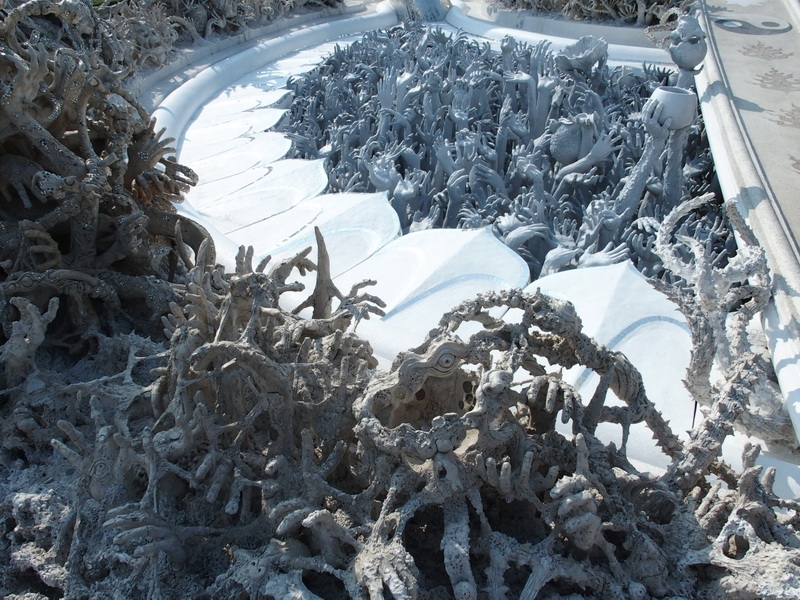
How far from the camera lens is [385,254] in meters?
6.24

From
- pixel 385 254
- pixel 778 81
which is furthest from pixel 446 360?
pixel 778 81

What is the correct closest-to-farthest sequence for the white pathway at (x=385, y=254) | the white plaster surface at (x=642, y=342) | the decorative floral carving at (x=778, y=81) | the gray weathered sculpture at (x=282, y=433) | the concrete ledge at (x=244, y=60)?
1. the gray weathered sculpture at (x=282, y=433)
2. the white plaster surface at (x=642, y=342)
3. the white pathway at (x=385, y=254)
4. the decorative floral carving at (x=778, y=81)
5. the concrete ledge at (x=244, y=60)

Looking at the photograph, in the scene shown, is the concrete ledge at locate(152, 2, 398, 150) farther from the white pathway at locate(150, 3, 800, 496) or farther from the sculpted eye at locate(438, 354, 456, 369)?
the sculpted eye at locate(438, 354, 456, 369)

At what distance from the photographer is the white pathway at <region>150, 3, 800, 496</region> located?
15.0ft

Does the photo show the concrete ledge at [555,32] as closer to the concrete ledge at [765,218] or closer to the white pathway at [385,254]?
the concrete ledge at [765,218]

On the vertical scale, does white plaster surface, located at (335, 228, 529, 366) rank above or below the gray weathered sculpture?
below

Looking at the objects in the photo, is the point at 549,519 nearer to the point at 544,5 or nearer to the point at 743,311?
the point at 743,311

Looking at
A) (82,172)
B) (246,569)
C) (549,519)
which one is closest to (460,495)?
(549,519)

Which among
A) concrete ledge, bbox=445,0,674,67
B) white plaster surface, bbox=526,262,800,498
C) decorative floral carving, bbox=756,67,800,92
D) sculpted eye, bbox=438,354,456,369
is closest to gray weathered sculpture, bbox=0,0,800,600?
sculpted eye, bbox=438,354,456,369

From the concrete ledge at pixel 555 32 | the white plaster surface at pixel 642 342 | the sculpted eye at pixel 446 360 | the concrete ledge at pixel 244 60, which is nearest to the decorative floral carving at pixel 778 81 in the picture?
the concrete ledge at pixel 555 32

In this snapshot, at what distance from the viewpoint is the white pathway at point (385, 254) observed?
15.0ft

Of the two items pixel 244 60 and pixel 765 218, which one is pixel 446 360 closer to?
pixel 765 218

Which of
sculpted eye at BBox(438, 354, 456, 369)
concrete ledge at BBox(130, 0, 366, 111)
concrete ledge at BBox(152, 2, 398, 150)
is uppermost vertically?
Answer: concrete ledge at BBox(130, 0, 366, 111)

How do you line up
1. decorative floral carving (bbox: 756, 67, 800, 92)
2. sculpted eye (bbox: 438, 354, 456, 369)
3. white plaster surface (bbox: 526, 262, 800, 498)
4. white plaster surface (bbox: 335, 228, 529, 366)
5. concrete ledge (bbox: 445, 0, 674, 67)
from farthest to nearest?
concrete ledge (bbox: 445, 0, 674, 67) → decorative floral carving (bbox: 756, 67, 800, 92) → white plaster surface (bbox: 335, 228, 529, 366) → white plaster surface (bbox: 526, 262, 800, 498) → sculpted eye (bbox: 438, 354, 456, 369)
